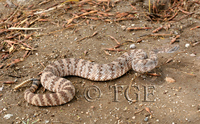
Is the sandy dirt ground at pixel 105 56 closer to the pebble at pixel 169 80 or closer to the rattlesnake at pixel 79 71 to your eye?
the pebble at pixel 169 80

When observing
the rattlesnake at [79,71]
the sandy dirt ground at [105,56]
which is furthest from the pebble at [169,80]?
the rattlesnake at [79,71]

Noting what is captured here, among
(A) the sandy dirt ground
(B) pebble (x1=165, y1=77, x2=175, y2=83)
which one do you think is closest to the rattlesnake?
(A) the sandy dirt ground

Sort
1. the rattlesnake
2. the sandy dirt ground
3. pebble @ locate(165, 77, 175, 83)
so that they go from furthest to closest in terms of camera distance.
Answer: pebble @ locate(165, 77, 175, 83), the rattlesnake, the sandy dirt ground

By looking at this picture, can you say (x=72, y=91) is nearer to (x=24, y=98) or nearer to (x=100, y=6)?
(x=24, y=98)

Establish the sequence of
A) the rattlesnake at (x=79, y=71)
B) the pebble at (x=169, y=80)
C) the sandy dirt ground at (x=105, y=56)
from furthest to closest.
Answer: the pebble at (x=169, y=80)
the rattlesnake at (x=79, y=71)
the sandy dirt ground at (x=105, y=56)

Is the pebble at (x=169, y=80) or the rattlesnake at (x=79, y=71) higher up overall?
the rattlesnake at (x=79, y=71)

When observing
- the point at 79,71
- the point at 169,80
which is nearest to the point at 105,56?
the point at 79,71

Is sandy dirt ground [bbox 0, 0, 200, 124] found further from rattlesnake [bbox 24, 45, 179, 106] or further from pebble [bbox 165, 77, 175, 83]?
rattlesnake [bbox 24, 45, 179, 106]

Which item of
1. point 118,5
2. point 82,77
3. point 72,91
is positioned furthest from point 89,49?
point 118,5
